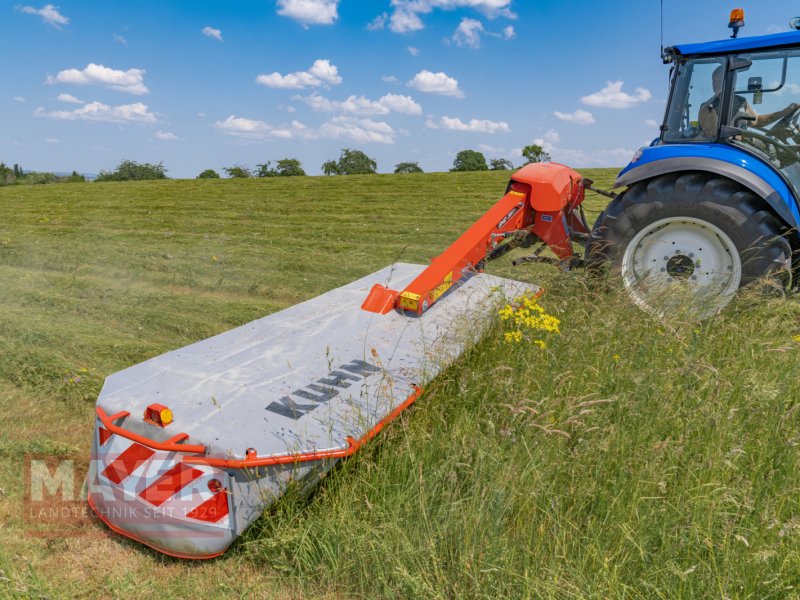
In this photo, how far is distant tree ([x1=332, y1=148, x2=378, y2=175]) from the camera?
27897 mm

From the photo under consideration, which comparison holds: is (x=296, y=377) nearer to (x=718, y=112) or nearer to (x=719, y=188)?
(x=719, y=188)

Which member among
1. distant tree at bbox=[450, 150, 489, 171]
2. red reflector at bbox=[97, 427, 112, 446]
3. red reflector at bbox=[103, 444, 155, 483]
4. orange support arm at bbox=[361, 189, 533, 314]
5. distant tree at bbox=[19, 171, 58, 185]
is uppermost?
distant tree at bbox=[450, 150, 489, 171]

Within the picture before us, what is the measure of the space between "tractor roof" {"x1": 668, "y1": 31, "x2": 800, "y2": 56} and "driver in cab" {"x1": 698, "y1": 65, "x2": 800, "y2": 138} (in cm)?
14

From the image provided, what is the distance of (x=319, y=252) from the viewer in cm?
823

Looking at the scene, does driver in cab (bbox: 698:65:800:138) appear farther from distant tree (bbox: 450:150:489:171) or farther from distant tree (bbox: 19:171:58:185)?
distant tree (bbox: 19:171:58:185)

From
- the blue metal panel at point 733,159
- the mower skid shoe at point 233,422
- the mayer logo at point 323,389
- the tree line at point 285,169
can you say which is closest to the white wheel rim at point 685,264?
the blue metal panel at point 733,159

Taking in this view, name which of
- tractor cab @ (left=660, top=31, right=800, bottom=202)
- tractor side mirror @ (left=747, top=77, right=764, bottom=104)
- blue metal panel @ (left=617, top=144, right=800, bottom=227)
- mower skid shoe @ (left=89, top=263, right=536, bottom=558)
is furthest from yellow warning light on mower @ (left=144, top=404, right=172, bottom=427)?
tractor side mirror @ (left=747, top=77, right=764, bottom=104)

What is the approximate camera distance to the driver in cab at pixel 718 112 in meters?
4.42

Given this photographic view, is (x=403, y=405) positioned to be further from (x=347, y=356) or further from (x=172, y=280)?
(x=172, y=280)

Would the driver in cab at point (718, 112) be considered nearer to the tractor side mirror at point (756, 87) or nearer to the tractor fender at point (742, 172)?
the tractor side mirror at point (756, 87)

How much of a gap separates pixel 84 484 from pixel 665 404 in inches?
105

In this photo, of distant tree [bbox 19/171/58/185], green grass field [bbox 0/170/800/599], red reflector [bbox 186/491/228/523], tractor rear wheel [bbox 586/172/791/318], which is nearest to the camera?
green grass field [bbox 0/170/800/599]

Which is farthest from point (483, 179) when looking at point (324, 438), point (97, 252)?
point (324, 438)

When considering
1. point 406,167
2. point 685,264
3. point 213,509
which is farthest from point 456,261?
point 406,167
